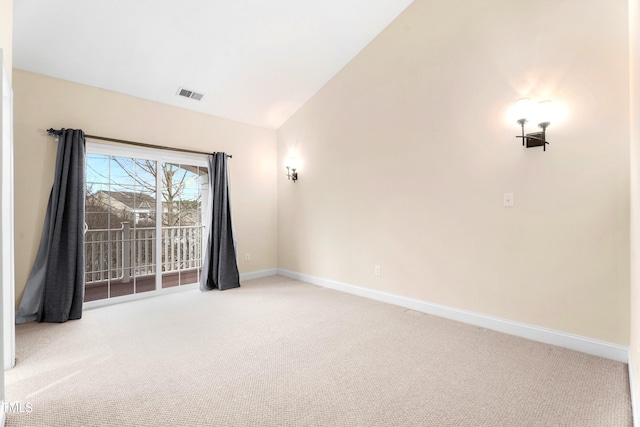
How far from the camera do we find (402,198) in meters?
3.61

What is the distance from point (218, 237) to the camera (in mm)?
4539

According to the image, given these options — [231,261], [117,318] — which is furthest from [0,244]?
[231,261]

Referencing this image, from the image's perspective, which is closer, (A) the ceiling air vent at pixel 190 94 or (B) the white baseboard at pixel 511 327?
(B) the white baseboard at pixel 511 327

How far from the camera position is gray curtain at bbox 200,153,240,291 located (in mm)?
4465

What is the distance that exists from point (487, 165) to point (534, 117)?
1.75 ft

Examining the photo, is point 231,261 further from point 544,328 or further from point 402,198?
point 544,328

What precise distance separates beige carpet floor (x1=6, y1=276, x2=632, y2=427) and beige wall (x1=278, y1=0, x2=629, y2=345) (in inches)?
20.8

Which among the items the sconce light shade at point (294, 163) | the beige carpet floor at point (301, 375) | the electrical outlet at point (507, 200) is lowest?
the beige carpet floor at point (301, 375)

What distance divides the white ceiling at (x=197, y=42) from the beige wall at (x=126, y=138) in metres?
0.18

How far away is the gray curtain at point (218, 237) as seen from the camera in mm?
4465

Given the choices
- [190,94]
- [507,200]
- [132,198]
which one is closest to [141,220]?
[132,198]

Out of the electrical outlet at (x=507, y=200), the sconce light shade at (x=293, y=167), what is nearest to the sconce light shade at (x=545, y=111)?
the electrical outlet at (x=507, y=200)

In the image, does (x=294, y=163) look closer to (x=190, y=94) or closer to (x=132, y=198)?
(x=190, y=94)

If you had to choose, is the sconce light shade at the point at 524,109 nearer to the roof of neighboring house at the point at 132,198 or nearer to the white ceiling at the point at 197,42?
the white ceiling at the point at 197,42
